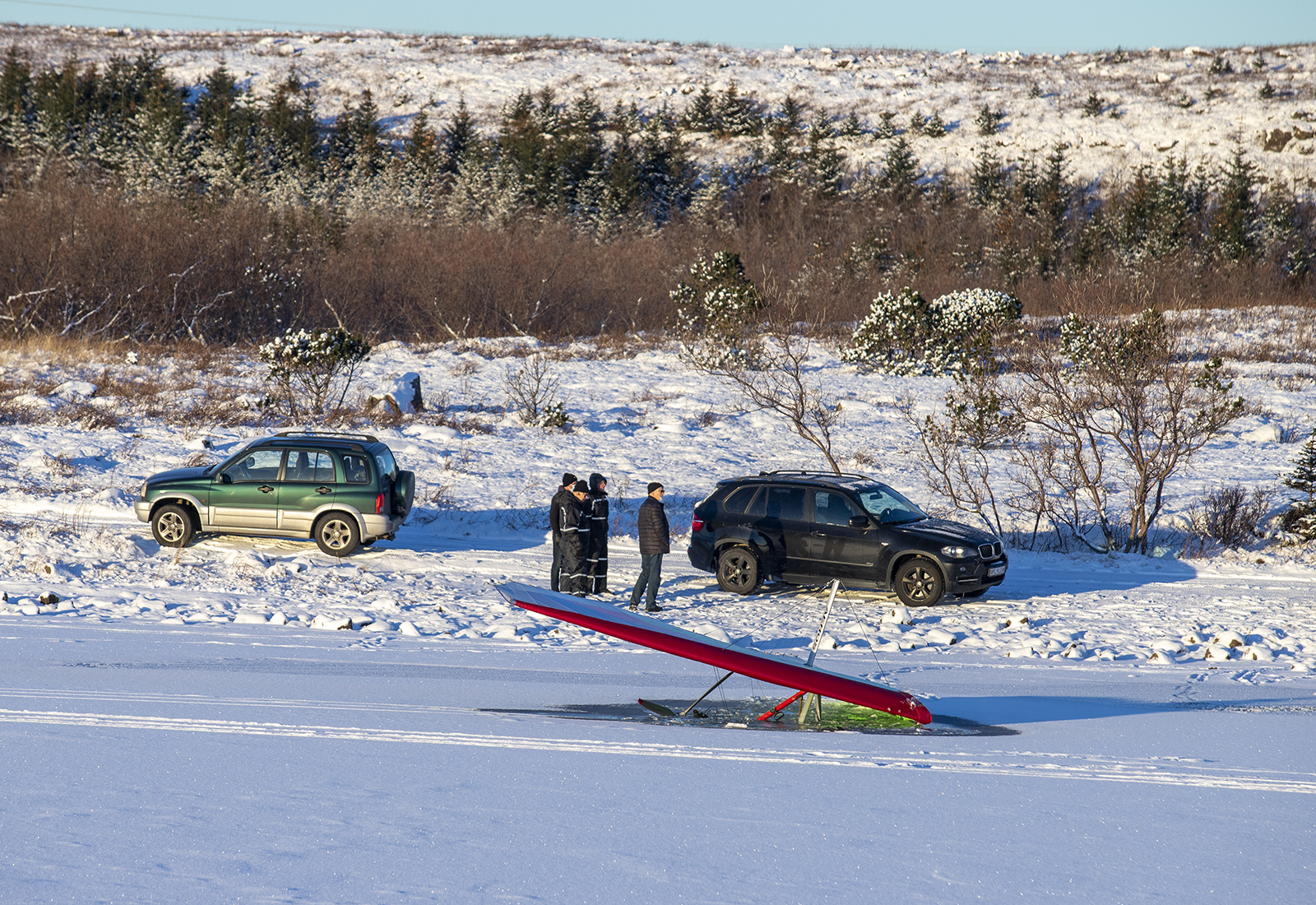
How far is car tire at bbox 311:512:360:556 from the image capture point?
15727 mm

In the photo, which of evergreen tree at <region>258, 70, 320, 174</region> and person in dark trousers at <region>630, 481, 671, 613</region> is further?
evergreen tree at <region>258, 70, 320, 174</region>

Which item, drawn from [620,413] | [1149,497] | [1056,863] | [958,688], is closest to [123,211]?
[620,413]

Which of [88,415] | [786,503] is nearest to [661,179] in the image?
[88,415]

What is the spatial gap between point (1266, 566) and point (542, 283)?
111 feet

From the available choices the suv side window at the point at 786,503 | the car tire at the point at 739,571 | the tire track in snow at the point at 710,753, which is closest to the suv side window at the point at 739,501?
the suv side window at the point at 786,503

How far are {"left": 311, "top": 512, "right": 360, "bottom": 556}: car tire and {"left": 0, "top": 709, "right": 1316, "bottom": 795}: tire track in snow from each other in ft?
26.3

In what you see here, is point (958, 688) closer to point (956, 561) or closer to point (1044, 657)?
point (1044, 657)

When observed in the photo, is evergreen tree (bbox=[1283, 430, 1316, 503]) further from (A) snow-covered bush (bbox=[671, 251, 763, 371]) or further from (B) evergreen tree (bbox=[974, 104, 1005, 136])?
(B) evergreen tree (bbox=[974, 104, 1005, 136])

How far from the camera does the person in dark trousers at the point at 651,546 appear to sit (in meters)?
13.4

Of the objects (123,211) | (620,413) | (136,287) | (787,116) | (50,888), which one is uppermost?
(787,116)

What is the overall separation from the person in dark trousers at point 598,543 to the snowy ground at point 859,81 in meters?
60.4

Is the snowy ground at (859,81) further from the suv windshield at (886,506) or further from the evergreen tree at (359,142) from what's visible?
the suv windshield at (886,506)

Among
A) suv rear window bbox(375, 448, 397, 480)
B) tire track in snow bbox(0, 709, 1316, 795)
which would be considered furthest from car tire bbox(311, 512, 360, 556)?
tire track in snow bbox(0, 709, 1316, 795)

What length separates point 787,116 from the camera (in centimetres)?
7588
